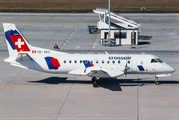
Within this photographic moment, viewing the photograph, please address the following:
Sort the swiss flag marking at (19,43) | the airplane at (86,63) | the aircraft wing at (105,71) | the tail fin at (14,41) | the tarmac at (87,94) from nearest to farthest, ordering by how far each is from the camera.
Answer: the tarmac at (87,94)
the aircraft wing at (105,71)
the airplane at (86,63)
the tail fin at (14,41)
the swiss flag marking at (19,43)

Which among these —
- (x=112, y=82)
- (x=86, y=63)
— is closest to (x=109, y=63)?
(x=86, y=63)

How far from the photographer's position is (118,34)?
49.0 metres

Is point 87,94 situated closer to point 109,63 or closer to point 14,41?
point 109,63

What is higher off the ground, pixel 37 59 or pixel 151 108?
pixel 37 59

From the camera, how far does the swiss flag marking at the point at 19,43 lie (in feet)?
98.2

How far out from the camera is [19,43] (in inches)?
1184

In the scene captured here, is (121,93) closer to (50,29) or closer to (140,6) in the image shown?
(50,29)

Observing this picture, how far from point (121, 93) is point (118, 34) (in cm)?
2263

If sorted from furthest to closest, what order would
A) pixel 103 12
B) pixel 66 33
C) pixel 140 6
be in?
pixel 140 6 < pixel 66 33 < pixel 103 12

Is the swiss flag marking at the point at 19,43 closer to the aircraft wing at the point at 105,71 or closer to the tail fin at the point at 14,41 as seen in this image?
the tail fin at the point at 14,41

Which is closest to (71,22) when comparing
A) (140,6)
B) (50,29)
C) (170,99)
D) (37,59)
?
(50,29)

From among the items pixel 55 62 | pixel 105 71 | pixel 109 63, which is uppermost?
pixel 55 62

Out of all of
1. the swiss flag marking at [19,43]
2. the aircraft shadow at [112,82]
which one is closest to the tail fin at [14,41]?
the swiss flag marking at [19,43]

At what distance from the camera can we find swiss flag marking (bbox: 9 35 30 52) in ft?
98.2
